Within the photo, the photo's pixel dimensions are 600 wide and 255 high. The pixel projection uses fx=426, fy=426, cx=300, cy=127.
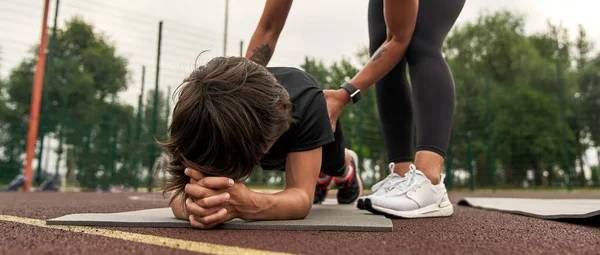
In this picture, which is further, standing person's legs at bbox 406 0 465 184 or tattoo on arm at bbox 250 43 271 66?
tattoo on arm at bbox 250 43 271 66

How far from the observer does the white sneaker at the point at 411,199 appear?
59.7 inches

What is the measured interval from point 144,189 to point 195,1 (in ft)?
11.7

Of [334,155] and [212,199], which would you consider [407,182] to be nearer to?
[334,155]

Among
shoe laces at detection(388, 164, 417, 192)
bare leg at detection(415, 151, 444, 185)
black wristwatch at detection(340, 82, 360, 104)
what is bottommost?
shoe laces at detection(388, 164, 417, 192)

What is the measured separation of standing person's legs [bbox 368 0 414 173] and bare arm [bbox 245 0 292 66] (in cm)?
45

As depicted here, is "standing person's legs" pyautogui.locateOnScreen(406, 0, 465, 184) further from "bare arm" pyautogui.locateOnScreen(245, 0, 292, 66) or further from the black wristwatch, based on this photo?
"bare arm" pyautogui.locateOnScreen(245, 0, 292, 66)

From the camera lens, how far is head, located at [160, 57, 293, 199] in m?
1.07

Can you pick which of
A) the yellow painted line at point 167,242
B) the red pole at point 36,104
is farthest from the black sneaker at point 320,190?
the red pole at point 36,104

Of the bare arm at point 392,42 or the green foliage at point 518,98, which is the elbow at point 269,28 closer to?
the bare arm at point 392,42

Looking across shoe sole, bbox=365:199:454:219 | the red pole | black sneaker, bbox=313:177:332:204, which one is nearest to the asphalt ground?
shoe sole, bbox=365:199:454:219

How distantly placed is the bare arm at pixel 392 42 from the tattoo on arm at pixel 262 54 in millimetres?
381

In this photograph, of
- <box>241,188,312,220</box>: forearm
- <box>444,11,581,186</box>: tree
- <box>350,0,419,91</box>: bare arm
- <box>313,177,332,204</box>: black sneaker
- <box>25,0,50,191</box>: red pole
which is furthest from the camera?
<box>444,11,581,186</box>: tree

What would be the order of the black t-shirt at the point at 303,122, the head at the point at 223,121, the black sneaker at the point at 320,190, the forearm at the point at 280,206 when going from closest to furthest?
the head at the point at 223,121 → the forearm at the point at 280,206 → the black t-shirt at the point at 303,122 → the black sneaker at the point at 320,190

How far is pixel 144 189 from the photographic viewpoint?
7.61 meters
